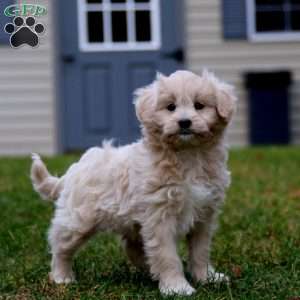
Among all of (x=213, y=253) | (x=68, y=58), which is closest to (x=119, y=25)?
(x=68, y=58)

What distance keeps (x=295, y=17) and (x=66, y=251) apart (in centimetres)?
968

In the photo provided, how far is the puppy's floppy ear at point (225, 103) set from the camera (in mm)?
3877

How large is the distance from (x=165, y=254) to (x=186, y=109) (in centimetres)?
68

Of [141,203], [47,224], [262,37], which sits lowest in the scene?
[47,224]

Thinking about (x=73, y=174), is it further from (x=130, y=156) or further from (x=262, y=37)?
(x=262, y=37)

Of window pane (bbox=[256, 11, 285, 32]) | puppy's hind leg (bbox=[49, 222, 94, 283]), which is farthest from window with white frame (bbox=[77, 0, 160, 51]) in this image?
puppy's hind leg (bbox=[49, 222, 94, 283])

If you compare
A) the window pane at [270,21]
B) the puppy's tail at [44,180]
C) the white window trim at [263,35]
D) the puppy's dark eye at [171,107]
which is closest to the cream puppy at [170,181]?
the puppy's dark eye at [171,107]

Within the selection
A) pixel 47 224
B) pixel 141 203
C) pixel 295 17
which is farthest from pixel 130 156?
pixel 295 17

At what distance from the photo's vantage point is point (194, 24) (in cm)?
1309

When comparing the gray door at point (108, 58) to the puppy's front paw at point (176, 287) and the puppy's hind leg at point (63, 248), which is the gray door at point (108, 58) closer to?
the puppy's hind leg at point (63, 248)

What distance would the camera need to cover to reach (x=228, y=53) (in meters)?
13.1

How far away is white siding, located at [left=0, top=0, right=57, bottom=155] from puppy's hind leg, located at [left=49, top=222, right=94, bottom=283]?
875 centimetres

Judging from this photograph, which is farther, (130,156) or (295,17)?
(295,17)

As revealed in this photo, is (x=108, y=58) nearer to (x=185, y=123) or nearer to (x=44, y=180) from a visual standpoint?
(x=44, y=180)
